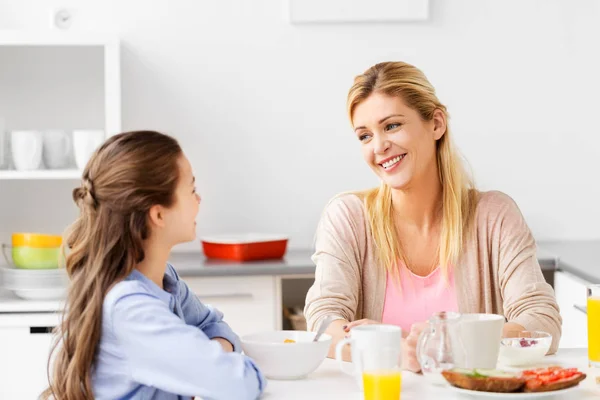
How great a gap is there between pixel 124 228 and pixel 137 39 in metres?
2.08

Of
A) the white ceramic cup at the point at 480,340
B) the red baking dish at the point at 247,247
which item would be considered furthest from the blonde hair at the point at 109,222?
the red baking dish at the point at 247,247

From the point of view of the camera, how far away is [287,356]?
156 centimetres

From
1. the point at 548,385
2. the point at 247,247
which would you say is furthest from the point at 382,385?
the point at 247,247

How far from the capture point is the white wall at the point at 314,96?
351 centimetres

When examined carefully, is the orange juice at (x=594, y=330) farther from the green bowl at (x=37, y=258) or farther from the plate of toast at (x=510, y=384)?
the green bowl at (x=37, y=258)

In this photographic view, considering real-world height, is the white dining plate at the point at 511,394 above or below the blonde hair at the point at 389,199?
below

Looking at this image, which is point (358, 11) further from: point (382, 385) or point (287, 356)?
point (382, 385)

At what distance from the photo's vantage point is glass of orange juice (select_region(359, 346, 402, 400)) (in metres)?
1.41

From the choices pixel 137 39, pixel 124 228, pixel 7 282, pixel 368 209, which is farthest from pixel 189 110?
pixel 124 228

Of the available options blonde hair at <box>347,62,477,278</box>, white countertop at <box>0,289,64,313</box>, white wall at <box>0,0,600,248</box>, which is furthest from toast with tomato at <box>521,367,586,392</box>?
white wall at <box>0,0,600,248</box>

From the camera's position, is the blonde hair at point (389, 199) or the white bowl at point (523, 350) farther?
the blonde hair at point (389, 199)

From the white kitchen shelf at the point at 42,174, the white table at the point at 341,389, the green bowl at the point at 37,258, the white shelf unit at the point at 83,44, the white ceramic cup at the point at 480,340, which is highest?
the white shelf unit at the point at 83,44

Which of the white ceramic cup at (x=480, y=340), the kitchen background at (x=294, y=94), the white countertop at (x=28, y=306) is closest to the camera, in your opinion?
the white ceramic cup at (x=480, y=340)

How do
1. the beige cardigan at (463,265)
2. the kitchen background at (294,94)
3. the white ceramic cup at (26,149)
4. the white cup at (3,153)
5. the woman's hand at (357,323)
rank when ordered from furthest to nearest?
the kitchen background at (294,94) → the white cup at (3,153) → the white ceramic cup at (26,149) → the beige cardigan at (463,265) → the woman's hand at (357,323)
